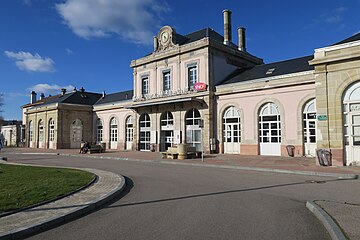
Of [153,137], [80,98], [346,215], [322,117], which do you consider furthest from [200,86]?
[80,98]

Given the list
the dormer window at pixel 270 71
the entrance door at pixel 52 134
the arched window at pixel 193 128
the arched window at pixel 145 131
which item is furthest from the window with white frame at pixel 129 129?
the dormer window at pixel 270 71

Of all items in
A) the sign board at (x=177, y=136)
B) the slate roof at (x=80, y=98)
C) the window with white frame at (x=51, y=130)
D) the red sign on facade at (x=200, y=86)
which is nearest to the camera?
the red sign on facade at (x=200, y=86)

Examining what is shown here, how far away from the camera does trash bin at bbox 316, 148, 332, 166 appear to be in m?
14.7

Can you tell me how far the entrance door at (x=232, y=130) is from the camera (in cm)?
2320

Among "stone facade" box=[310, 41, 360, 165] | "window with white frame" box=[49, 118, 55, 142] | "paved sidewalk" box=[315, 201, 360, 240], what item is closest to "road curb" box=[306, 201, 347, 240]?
"paved sidewalk" box=[315, 201, 360, 240]

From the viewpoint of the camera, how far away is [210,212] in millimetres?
6211

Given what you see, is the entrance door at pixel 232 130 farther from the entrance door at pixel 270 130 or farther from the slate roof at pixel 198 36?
the slate roof at pixel 198 36

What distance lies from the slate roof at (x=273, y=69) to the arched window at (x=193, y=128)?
11.7ft

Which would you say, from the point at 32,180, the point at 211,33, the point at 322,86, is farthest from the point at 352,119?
the point at 211,33

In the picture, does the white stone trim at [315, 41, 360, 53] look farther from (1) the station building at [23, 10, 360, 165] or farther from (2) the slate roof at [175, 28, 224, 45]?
(2) the slate roof at [175, 28, 224, 45]

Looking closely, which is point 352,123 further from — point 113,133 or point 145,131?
point 113,133

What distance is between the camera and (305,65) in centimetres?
2150

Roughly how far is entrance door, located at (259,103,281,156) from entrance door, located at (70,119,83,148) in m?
24.4

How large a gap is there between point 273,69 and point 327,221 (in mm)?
19953
